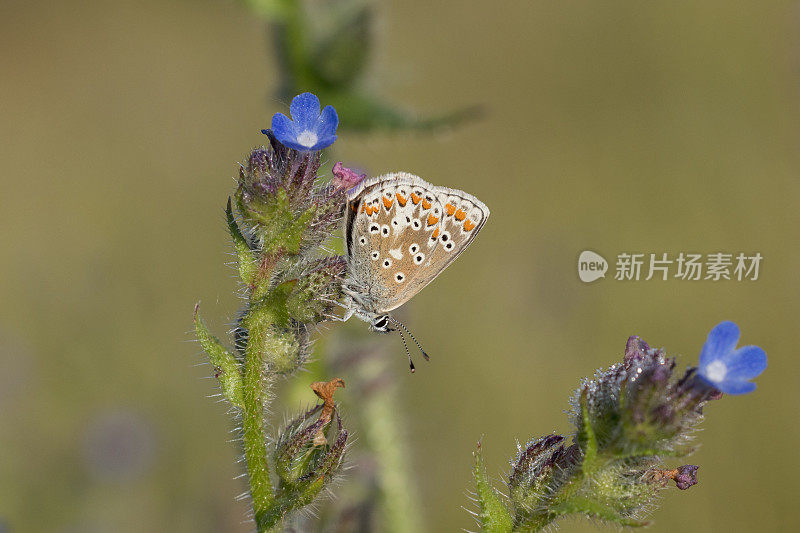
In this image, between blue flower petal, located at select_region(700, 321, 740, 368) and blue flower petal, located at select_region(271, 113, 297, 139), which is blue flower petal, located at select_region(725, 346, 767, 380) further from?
blue flower petal, located at select_region(271, 113, 297, 139)

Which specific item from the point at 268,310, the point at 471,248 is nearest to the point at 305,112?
the point at 268,310

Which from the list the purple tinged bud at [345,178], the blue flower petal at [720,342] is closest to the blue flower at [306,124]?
the purple tinged bud at [345,178]

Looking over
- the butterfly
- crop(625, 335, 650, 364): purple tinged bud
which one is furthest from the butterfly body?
crop(625, 335, 650, 364): purple tinged bud

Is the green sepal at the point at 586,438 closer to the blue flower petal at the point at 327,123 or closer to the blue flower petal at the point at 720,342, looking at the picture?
the blue flower petal at the point at 720,342

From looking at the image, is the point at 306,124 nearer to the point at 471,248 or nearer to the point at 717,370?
the point at 717,370

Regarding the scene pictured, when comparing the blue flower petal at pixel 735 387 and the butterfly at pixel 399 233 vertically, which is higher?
the butterfly at pixel 399 233

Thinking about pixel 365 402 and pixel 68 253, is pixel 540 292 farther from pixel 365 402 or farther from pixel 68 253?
pixel 68 253
